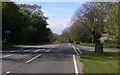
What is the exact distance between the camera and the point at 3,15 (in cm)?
6825

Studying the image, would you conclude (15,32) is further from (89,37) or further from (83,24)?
(89,37)

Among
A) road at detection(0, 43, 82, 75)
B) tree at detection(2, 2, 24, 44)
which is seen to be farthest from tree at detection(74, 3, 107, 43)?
road at detection(0, 43, 82, 75)

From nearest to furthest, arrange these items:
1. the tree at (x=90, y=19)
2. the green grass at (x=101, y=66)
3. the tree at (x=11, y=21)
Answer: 1. the green grass at (x=101, y=66)
2. the tree at (x=11, y=21)
3. the tree at (x=90, y=19)

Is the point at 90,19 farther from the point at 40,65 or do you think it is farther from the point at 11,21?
the point at 40,65

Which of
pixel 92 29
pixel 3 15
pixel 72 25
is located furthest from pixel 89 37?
pixel 3 15

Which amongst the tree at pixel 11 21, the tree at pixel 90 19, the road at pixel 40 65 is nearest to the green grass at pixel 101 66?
the road at pixel 40 65

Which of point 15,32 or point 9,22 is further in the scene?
point 15,32

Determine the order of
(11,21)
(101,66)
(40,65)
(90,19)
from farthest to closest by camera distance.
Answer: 1. (90,19)
2. (11,21)
3. (40,65)
4. (101,66)

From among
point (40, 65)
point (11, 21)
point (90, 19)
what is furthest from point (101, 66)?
point (90, 19)

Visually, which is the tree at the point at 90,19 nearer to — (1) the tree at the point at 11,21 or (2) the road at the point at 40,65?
(1) the tree at the point at 11,21

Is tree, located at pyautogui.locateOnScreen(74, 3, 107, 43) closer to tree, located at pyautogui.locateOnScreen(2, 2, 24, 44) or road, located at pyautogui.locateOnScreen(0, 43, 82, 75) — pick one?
tree, located at pyautogui.locateOnScreen(2, 2, 24, 44)

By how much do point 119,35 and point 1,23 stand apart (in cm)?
4273

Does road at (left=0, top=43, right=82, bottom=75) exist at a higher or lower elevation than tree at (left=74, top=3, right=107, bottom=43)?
lower

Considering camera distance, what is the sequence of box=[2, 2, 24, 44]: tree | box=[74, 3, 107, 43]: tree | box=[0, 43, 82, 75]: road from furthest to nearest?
box=[74, 3, 107, 43]: tree < box=[2, 2, 24, 44]: tree < box=[0, 43, 82, 75]: road
